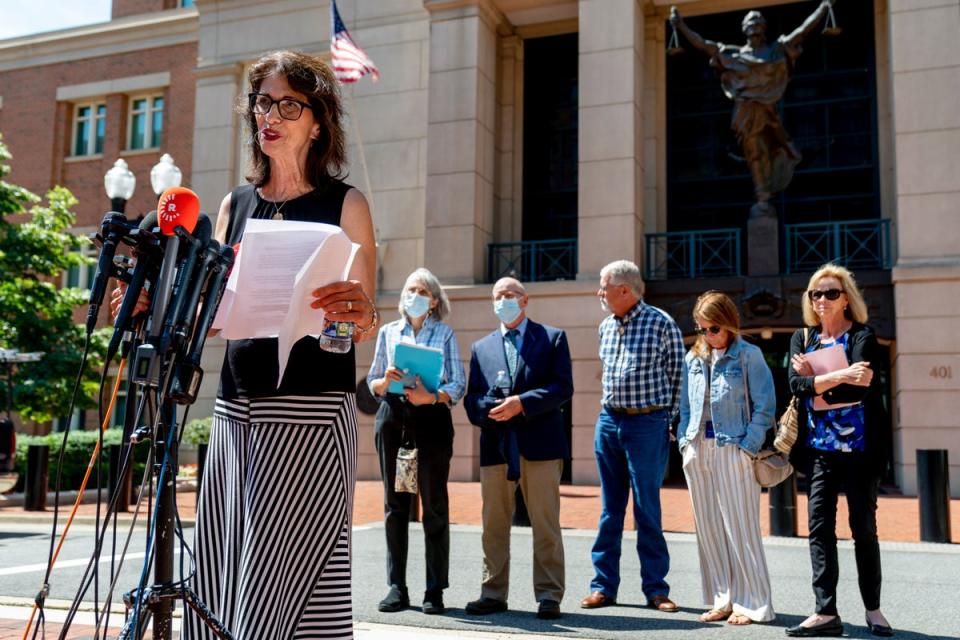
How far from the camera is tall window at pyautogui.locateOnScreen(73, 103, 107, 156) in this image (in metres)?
29.3

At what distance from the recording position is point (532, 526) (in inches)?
247

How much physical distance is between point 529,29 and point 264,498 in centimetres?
2065

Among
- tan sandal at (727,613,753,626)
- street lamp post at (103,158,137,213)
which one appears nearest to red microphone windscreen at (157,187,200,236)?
tan sandal at (727,613,753,626)

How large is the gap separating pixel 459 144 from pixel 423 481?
14.5 m

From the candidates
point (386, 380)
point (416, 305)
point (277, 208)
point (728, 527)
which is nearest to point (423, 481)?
point (386, 380)

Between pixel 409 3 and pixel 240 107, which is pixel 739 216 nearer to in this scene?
pixel 409 3

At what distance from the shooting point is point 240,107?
318cm

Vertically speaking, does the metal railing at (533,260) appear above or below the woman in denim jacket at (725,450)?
above

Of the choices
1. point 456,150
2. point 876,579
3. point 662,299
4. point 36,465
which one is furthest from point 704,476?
point 456,150

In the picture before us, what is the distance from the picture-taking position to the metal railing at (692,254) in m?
19.2

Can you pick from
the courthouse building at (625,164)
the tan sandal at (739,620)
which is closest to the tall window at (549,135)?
the courthouse building at (625,164)

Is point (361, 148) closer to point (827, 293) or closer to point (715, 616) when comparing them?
point (827, 293)

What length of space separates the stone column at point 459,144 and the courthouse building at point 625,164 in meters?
0.05

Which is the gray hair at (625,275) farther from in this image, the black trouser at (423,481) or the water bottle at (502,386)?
the black trouser at (423,481)
